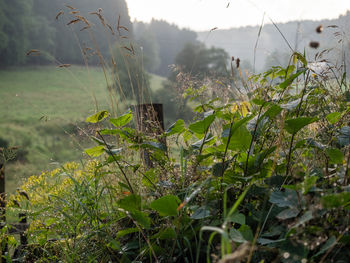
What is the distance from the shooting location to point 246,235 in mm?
960

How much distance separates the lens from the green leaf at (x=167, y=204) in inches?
41.0

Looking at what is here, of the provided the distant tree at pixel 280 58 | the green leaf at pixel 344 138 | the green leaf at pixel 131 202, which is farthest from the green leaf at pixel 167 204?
the distant tree at pixel 280 58

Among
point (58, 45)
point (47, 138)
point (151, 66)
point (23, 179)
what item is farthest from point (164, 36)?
point (23, 179)

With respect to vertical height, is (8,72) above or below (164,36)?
below

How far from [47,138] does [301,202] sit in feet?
95.4

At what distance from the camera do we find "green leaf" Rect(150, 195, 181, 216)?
104 cm

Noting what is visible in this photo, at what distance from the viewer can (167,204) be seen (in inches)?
41.8

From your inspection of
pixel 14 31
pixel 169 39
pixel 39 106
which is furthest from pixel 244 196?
pixel 169 39

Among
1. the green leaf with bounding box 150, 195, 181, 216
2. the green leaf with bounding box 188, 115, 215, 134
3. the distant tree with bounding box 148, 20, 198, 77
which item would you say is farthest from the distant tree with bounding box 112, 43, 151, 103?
the distant tree with bounding box 148, 20, 198, 77

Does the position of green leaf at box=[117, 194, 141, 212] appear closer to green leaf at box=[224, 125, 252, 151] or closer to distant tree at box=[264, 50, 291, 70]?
green leaf at box=[224, 125, 252, 151]

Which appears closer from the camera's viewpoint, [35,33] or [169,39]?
[35,33]

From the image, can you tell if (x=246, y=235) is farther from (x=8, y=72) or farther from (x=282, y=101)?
(x=8, y=72)

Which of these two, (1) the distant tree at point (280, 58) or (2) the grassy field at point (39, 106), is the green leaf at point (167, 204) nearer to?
(1) the distant tree at point (280, 58)

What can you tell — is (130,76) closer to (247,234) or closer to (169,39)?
(247,234)
